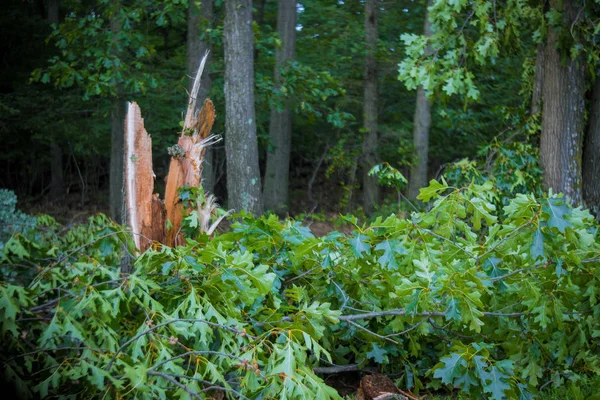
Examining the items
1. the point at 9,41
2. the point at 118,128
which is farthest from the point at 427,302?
the point at 9,41

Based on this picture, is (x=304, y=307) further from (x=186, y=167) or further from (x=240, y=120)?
(x=240, y=120)

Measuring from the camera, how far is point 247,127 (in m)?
10.9

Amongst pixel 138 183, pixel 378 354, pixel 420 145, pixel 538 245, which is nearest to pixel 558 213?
pixel 538 245

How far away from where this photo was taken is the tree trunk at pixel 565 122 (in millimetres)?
9055

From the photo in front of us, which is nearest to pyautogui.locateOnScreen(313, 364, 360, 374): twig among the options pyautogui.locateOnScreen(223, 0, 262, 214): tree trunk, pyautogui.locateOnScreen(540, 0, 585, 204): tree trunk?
pyautogui.locateOnScreen(540, 0, 585, 204): tree trunk

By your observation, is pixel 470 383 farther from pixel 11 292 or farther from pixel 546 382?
pixel 11 292

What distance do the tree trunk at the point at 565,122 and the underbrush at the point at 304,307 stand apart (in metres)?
4.29

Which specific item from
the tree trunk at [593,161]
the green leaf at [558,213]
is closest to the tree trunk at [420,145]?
the tree trunk at [593,161]

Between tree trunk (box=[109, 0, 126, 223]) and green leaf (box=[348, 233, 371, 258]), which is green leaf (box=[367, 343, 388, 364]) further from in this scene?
tree trunk (box=[109, 0, 126, 223])

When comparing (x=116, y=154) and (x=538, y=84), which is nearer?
(x=538, y=84)

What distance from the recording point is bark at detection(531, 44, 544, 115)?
31.7ft

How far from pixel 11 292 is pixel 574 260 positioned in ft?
10.5

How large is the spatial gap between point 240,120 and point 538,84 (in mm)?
4574

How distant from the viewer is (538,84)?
9836 mm
